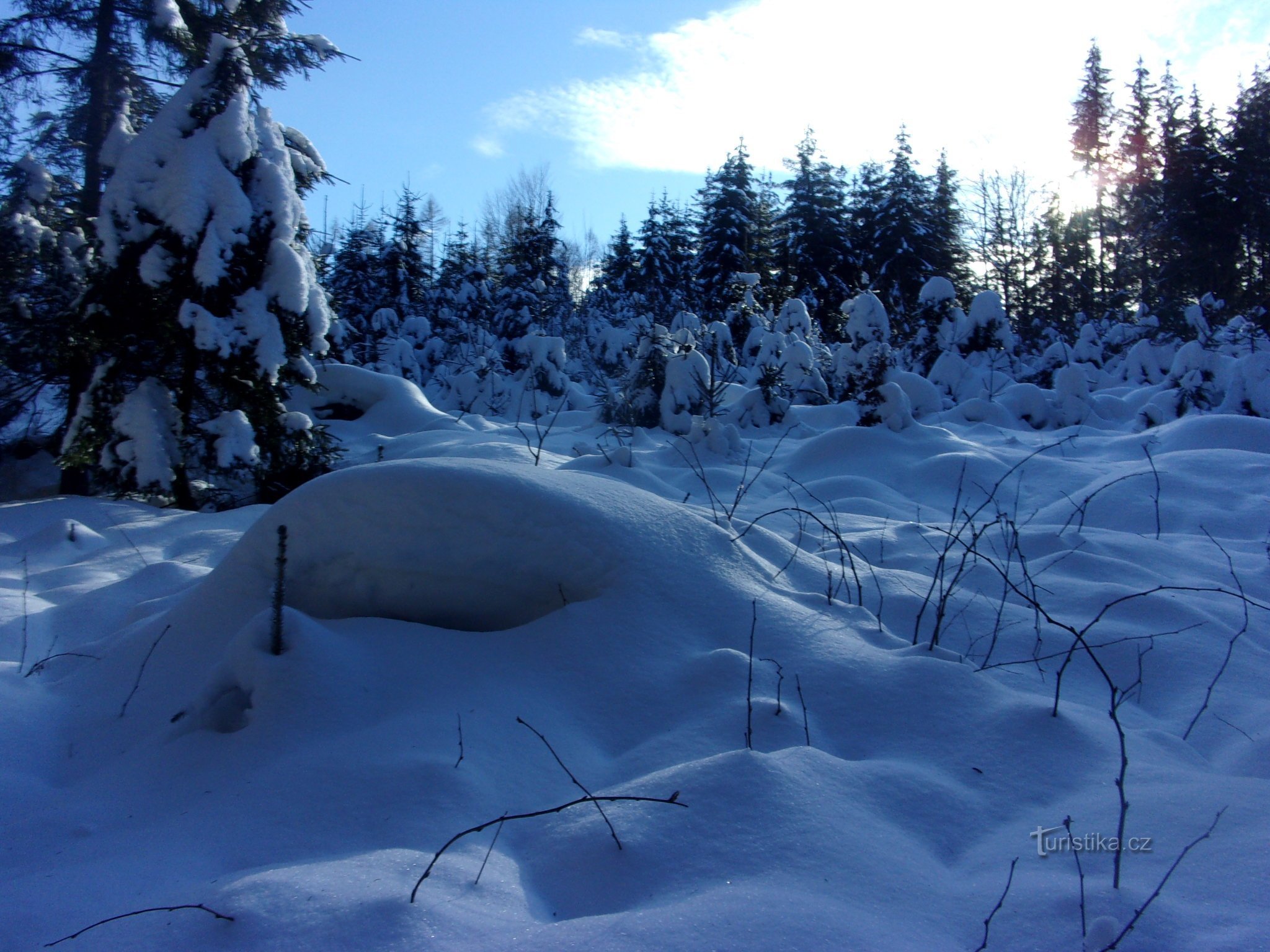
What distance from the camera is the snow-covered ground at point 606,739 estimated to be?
1.28 metres

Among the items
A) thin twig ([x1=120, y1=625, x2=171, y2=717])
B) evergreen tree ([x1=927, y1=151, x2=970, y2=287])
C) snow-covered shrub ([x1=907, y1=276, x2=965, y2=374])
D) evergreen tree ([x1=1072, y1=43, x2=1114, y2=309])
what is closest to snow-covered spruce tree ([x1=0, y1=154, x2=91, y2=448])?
thin twig ([x1=120, y1=625, x2=171, y2=717])

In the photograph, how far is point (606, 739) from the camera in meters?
1.96

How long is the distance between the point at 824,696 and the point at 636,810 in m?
0.77

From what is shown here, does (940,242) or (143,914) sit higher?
(940,242)

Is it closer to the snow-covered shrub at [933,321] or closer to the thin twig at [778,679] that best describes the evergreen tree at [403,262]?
the snow-covered shrub at [933,321]

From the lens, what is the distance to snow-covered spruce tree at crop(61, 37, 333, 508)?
5730 mm

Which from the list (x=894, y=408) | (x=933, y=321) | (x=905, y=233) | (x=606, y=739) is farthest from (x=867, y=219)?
(x=606, y=739)

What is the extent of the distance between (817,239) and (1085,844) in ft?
84.1

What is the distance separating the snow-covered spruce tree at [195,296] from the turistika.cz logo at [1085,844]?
19.5 ft

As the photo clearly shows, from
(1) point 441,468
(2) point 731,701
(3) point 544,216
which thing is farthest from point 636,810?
(3) point 544,216

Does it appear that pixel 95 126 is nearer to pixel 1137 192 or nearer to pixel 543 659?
pixel 543 659

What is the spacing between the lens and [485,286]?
833 inches

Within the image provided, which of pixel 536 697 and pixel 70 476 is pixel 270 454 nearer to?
pixel 70 476

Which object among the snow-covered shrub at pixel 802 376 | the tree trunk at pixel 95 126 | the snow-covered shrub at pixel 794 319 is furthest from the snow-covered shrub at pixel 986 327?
the tree trunk at pixel 95 126
